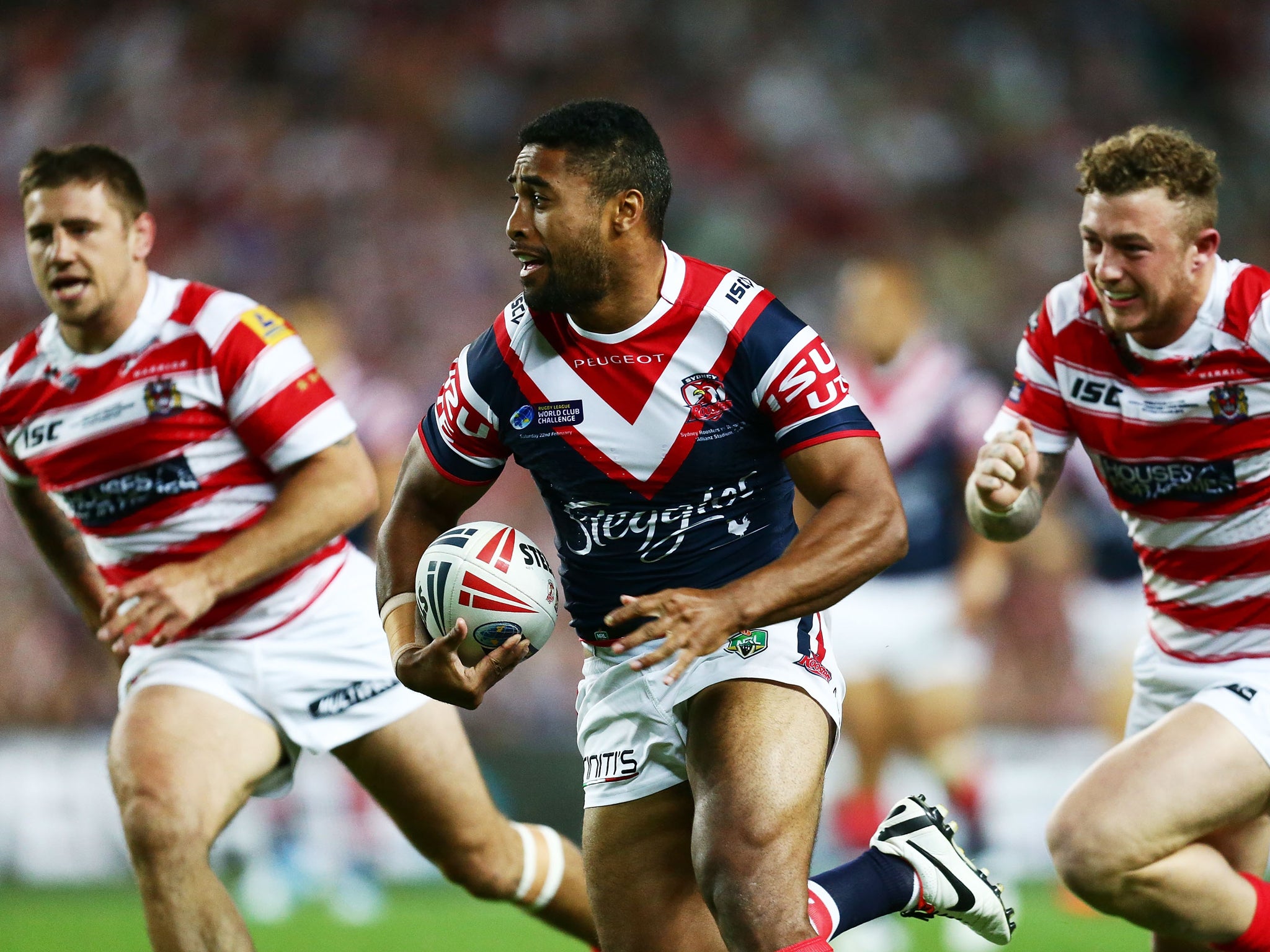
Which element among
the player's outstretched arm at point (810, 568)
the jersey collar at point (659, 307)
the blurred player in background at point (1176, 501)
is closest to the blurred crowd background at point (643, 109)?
the blurred player in background at point (1176, 501)

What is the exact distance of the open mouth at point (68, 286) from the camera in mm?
4641

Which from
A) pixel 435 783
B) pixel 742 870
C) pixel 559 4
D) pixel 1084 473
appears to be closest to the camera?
pixel 742 870

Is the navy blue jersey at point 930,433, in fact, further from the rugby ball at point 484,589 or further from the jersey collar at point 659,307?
the rugby ball at point 484,589

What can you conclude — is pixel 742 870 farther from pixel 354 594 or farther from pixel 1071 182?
pixel 1071 182

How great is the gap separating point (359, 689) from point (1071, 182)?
9.59m

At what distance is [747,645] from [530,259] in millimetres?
1090

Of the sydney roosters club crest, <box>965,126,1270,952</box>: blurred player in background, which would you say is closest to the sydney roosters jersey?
the sydney roosters club crest

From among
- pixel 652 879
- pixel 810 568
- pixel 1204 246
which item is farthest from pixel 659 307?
pixel 1204 246

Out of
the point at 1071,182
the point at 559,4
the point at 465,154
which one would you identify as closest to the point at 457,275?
the point at 465,154

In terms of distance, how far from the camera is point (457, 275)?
12.6 m

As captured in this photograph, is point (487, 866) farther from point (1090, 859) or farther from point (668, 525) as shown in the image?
point (1090, 859)

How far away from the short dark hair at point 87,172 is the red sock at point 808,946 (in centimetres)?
304

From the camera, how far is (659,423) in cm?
380

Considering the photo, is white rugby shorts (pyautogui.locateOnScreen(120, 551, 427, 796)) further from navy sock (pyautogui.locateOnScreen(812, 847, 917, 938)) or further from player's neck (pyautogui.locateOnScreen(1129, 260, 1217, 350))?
player's neck (pyautogui.locateOnScreen(1129, 260, 1217, 350))
